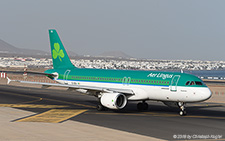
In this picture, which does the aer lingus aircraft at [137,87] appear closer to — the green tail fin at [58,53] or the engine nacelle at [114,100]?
the engine nacelle at [114,100]

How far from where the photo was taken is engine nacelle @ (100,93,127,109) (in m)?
36.5

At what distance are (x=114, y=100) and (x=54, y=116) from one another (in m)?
6.15

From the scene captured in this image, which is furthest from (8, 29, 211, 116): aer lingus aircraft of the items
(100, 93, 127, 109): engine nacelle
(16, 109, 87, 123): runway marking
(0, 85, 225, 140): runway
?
(16, 109, 87, 123): runway marking

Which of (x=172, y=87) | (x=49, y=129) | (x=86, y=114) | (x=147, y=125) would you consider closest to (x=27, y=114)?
(x=86, y=114)

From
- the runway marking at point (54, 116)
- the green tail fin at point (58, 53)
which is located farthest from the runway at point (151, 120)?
the green tail fin at point (58, 53)

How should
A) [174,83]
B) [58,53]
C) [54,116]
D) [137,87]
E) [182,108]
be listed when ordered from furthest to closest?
1. [58,53]
2. [137,87]
3. [182,108]
4. [174,83]
5. [54,116]

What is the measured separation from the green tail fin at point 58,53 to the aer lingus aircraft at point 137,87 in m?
3.25

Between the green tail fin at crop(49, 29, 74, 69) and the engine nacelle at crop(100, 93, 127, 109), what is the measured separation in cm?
1204

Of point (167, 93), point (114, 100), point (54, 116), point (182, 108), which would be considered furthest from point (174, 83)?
point (54, 116)

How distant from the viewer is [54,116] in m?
33.1

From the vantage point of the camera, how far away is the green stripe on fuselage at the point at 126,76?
120 feet

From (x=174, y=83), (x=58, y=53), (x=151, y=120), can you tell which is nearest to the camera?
(x=151, y=120)

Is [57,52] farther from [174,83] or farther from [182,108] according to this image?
[182,108]

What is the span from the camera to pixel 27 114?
111 ft
